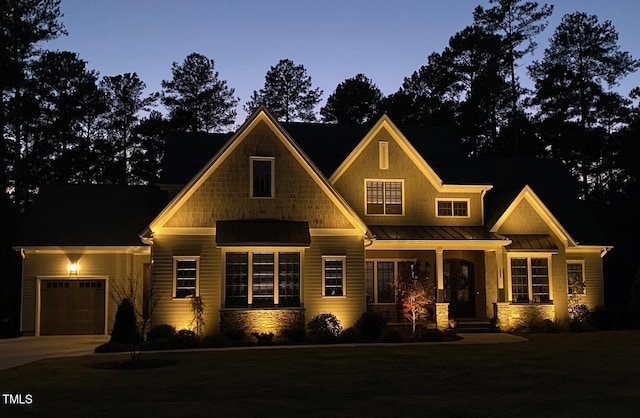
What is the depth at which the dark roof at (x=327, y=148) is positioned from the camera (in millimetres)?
30750

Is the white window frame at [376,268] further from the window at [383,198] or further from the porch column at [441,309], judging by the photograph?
the porch column at [441,309]

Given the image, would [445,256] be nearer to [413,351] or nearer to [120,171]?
[413,351]

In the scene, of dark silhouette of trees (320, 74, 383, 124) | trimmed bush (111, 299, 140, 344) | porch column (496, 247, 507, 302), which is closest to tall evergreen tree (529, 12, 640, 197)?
dark silhouette of trees (320, 74, 383, 124)

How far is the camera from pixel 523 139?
5256 centimetres

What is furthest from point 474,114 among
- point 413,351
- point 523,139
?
point 413,351

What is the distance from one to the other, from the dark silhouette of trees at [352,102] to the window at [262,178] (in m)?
30.3

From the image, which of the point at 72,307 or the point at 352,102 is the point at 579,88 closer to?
the point at 352,102

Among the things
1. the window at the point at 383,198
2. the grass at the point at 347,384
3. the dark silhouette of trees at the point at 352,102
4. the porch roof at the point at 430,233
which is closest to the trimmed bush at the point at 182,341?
the grass at the point at 347,384

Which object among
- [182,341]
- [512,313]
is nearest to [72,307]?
[182,341]

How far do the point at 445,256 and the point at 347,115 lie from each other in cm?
2725

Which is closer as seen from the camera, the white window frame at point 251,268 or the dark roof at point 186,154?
the white window frame at point 251,268

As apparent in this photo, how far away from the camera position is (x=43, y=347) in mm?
24234

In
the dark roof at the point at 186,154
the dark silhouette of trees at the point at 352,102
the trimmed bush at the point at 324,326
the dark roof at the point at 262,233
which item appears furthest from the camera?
the dark silhouette of trees at the point at 352,102

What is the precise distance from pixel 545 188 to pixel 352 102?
24380mm
